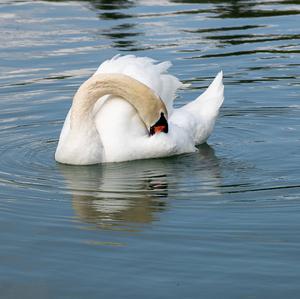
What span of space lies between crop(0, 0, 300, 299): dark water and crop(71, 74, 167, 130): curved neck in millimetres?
486

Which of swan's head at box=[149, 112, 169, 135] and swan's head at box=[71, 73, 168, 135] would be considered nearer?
swan's head at box=[71, 73, 168, 135]

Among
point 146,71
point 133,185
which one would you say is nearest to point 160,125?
point 146,71

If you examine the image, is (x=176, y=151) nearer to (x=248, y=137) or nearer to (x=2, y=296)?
(x=248, y=137)

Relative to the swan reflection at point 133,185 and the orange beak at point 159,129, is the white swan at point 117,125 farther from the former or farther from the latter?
the swan reflection at point 133,185

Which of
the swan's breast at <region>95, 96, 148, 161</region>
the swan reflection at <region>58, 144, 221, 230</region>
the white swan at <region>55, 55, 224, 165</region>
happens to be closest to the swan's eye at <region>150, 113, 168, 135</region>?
the white swan at <region>55, 55, 224, 165</region>

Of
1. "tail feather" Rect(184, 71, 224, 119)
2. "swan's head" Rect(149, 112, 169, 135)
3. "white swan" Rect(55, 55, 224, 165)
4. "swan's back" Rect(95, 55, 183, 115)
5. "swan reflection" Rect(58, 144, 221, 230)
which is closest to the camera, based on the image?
"swan reflection" Rect(58, 144, 221, 230)

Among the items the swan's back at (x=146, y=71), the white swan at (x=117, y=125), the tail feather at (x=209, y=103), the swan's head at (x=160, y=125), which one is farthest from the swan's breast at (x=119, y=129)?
the tail feather at (x=209, y=103)

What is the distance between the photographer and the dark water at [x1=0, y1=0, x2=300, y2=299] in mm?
7293

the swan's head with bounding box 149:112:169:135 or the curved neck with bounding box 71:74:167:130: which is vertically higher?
the curved neck with bounding box 71:74:167:130

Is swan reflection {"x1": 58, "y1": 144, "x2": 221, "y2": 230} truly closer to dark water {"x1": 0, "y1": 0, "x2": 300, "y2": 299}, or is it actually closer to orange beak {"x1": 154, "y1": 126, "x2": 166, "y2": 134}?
dark water {"x1": 0, "y1": 0, "x2": 300, "y2": 299}

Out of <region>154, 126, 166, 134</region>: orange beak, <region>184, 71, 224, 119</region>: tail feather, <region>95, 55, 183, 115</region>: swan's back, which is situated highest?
<region>95, 55, 183, 115</region>: swan's back

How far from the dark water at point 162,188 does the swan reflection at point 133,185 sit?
0.02m

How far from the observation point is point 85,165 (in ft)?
35.0

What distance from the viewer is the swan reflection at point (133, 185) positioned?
8.80m
